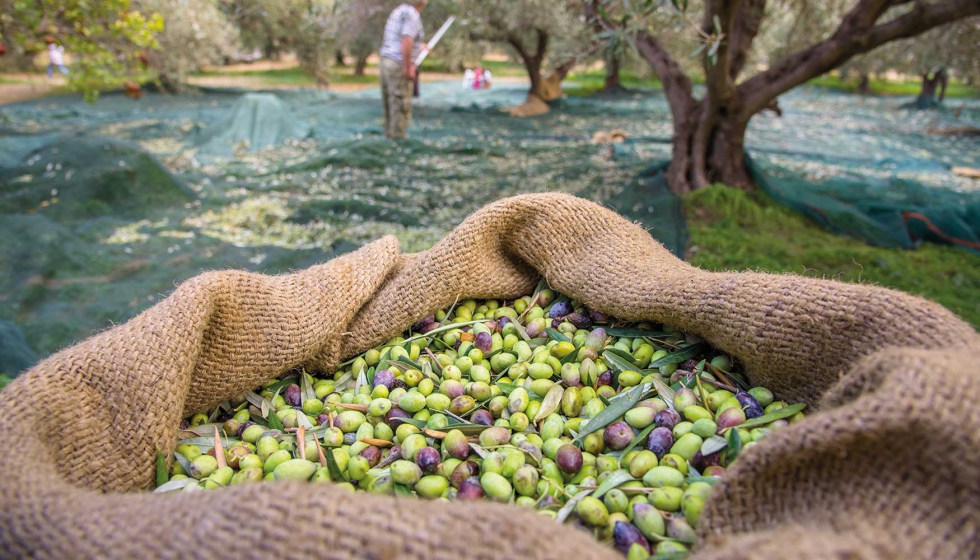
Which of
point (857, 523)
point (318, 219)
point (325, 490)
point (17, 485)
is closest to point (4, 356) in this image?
point (17, 485)

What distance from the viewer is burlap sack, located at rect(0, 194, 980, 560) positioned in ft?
3.18

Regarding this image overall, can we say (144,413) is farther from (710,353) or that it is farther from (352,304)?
(710,353)

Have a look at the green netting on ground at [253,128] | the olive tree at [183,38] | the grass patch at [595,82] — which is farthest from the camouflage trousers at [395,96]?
the grass patch at [595,82]

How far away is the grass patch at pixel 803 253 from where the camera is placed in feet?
14.8

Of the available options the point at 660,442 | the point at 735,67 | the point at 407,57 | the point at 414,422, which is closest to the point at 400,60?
the point at 407,57

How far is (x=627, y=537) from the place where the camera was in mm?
1208

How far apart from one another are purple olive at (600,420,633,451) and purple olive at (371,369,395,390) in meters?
0.65

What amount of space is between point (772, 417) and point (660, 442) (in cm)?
27

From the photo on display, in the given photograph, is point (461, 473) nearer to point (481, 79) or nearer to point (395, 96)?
point (395, 96)

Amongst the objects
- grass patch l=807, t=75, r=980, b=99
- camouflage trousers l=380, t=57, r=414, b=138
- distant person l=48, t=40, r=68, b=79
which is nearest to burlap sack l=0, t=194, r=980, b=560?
distant person l=48, t=40, r=68, b=79

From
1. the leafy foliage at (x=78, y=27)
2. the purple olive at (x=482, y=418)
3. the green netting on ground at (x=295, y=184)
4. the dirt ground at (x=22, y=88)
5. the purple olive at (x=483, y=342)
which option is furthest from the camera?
the dirt ground at (x=22, y=88)

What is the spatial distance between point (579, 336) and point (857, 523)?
1.04 meters

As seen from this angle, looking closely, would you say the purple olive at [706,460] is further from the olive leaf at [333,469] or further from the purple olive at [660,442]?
the olive leaf at [333,469]

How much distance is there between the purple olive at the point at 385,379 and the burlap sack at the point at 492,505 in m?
0.26
